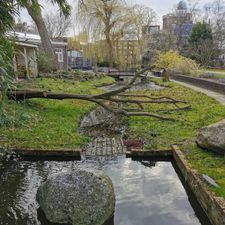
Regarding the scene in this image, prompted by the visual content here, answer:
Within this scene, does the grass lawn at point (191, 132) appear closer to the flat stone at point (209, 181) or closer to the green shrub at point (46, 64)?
the flat stone at point (209, 181)

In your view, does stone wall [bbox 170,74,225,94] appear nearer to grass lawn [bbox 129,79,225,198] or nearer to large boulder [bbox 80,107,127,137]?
grass lawn [bbox 129,79,225,198]

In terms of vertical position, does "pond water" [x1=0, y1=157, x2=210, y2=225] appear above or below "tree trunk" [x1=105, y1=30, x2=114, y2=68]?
below

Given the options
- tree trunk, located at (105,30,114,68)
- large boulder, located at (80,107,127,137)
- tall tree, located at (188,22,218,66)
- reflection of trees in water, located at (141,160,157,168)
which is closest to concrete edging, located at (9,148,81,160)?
reflection of trees in water, located at (141,160,157,168)

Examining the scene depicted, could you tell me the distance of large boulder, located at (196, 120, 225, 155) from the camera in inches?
270

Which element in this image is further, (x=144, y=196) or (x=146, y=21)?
(x=146, y=21)

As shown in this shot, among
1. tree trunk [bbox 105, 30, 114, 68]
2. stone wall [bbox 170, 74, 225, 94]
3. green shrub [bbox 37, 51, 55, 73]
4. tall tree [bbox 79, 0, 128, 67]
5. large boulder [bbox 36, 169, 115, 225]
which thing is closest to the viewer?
large boulder [bbox 36, 169, 115, 225]

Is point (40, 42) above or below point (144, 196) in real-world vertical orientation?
above

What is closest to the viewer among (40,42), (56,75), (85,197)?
(85,197)

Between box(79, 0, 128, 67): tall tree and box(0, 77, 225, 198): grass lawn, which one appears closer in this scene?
box(0, 77, 225, 198): grass lawn

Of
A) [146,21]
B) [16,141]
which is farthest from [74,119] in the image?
[146,21]

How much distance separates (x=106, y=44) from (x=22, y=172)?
33.6 meters

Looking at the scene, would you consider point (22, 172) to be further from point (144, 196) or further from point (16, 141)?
point (144, 196)

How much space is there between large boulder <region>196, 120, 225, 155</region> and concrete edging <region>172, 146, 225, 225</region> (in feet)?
2.13

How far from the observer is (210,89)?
21.2 metres
